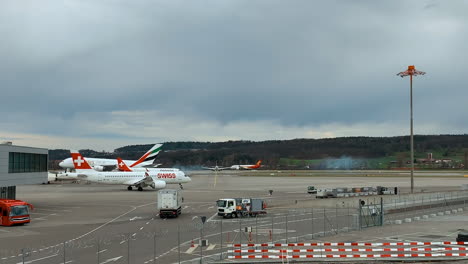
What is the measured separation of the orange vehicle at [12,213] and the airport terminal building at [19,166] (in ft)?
31.9

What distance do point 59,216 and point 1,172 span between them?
8.21m

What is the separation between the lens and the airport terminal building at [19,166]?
165ft

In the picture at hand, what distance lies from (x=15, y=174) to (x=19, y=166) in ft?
6.31

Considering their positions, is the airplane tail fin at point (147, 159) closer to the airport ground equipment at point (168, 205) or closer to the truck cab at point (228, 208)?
the airport ground equipment at point (168, 205)

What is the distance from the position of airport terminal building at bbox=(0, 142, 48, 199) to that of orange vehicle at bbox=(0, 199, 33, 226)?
9.73 meters

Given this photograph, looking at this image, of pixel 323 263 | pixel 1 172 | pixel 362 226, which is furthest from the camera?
pixel 1 172

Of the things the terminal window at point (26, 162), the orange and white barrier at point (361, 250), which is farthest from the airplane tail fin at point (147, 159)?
the orange and white barrier at point (361, 250)

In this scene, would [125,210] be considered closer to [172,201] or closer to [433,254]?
[172,201]

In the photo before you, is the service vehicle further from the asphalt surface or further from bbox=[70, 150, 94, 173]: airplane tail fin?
bbox=[70, 150, 94, 173]: airplane tail fin

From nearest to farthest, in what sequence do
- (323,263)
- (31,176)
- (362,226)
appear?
1. (323,263)
2. (362,226)
3. (31,176)

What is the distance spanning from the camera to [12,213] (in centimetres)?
4016

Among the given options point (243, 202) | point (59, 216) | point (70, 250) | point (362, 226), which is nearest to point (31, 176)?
point (59, 216)

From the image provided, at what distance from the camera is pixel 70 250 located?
27.9 metres

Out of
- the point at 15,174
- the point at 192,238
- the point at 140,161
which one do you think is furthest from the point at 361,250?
the point at 140,161
